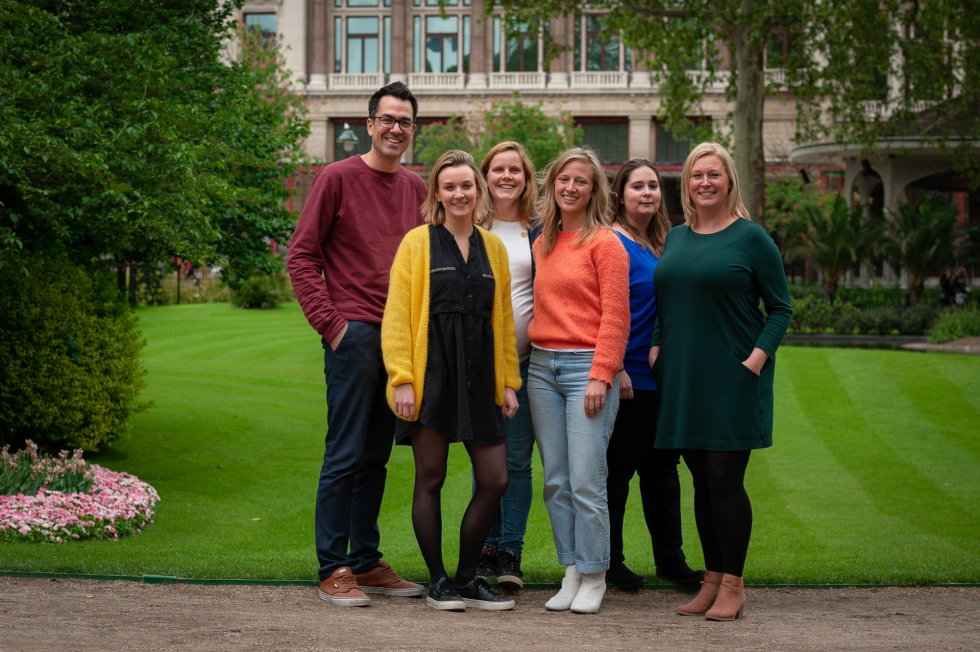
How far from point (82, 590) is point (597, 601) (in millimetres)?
2659

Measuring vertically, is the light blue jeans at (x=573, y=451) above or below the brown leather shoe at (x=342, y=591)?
above

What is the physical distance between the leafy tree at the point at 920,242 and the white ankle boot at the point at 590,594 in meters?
26.0

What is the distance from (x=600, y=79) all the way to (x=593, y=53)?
154 centimetres

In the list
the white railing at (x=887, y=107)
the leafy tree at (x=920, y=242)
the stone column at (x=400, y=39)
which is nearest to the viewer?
the white railing at (x=887, y=107)

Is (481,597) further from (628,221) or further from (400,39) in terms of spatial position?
(400,39)

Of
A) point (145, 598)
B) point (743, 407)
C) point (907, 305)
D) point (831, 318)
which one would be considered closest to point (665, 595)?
point (743, 407)

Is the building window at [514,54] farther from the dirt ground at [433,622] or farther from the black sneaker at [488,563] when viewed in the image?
the dirt ground at [433,622]

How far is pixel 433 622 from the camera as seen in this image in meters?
5.88

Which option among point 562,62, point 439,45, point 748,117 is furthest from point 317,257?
point 439,45

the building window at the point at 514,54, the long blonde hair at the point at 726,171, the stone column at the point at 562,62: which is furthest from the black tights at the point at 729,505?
the building window at the point at 514,54

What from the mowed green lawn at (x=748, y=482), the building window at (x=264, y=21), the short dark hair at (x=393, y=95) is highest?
the building window at (x=264, y=21)

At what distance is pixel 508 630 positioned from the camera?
571 centimetres

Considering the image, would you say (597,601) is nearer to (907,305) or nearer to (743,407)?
(743,407)

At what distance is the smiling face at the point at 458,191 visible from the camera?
6.14 meters
